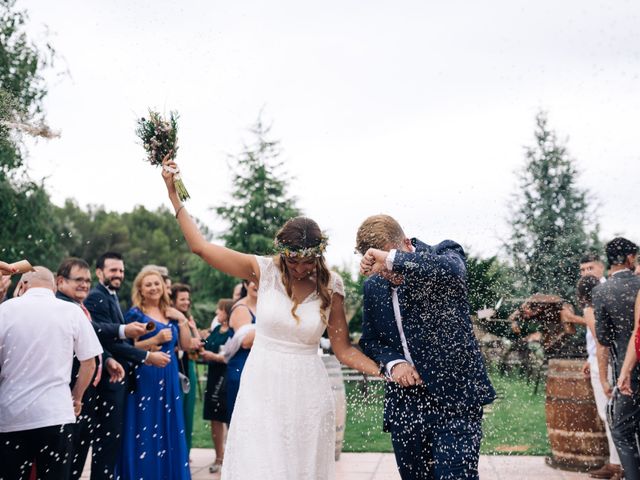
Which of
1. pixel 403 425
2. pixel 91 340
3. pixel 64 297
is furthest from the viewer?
pixel 64 297

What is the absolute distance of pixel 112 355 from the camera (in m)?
5.79

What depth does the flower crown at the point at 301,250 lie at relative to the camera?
12.1ft

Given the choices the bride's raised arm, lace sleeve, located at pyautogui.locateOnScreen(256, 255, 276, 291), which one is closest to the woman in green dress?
lace sleeve, located at pyautogui.locateOnScreen(256, 255, 276, 291)

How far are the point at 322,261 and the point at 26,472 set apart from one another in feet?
7.63

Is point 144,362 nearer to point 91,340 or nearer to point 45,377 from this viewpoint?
point 91,340

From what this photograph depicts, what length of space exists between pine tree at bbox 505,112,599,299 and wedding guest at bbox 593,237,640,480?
10290 millimetres

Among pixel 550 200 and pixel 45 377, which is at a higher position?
pixel 550 200

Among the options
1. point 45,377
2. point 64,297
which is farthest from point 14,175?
point 45,377

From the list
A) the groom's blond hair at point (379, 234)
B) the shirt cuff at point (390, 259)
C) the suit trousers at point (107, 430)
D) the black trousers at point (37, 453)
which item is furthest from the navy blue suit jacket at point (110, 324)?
the shirt cuff at point (390, 259)

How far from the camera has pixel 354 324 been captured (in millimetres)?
16000

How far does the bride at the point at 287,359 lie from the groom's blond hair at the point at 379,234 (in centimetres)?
23

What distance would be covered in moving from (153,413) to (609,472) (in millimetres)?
4224

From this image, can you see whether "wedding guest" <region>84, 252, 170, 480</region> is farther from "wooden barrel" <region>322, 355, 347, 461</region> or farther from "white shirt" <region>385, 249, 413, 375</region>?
"white shirt" <region>385, 249, 413, 375</region>

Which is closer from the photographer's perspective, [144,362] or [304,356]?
[304,356]
